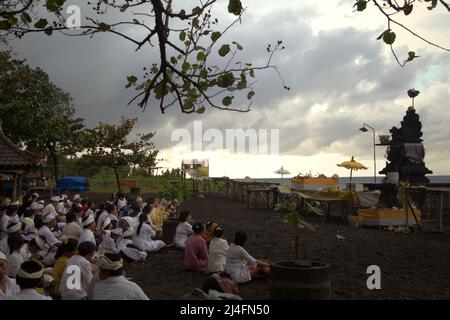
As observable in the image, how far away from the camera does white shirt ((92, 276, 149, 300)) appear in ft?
17.2

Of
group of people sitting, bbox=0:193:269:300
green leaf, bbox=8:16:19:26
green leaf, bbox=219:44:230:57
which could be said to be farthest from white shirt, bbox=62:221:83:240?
green leaf, bbox=219:44:230:57

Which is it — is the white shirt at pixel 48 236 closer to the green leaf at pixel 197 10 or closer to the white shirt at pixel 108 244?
the white shirt at pixel 108 244

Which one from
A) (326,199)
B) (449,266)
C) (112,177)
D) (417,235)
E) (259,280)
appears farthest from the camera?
(112,177)

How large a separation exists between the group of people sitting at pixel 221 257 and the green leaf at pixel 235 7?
16.7 feet

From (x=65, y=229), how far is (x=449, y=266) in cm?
883

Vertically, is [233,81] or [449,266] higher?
[233,81]

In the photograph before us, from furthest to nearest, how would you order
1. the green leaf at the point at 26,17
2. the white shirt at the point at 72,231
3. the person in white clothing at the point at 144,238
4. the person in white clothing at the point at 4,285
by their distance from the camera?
the person in white clothing at the point at 144,238, the white shirt at the point at 72,231, the person in white clothing at the point at 4,285, the green leaf at the point at 26,17

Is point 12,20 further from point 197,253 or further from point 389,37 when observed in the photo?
point 197,253

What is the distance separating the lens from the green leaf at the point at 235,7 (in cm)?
429

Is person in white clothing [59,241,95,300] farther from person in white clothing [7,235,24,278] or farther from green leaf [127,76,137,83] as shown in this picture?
green leaf [127,76,137,83]

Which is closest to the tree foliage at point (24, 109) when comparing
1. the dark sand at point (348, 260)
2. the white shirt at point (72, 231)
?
the dark sand at point (348, 260)

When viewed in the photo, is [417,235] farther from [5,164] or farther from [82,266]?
[5,164]
